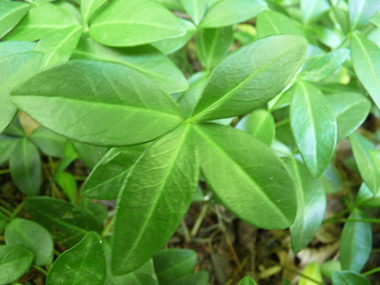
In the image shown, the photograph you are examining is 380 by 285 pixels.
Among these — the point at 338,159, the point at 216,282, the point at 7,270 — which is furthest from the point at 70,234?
the point at 338,159

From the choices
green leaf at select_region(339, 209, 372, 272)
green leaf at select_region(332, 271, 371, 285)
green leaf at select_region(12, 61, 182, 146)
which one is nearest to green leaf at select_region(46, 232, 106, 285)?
green leaf at select_region(12, 61, 182, 146)

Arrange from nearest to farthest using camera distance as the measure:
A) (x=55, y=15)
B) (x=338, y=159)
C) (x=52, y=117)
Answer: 1. (x=52, y=117)
2. (x=55, y=15)
3. (x=338, y=159)

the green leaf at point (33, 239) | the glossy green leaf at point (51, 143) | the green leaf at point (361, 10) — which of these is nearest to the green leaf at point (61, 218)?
the green leaf at point (33, 239)

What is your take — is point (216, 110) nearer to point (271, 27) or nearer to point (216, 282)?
point (271, 27)

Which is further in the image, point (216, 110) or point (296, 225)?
point (296, 225)

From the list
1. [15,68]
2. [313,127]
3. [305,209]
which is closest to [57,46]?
[15,68]

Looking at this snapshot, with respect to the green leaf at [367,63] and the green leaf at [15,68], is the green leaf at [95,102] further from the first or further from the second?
the green leaf at [367,63]
